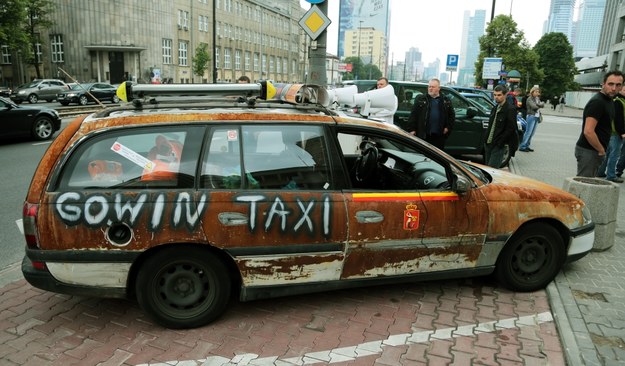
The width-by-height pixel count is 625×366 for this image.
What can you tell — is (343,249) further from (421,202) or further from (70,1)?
(70,1)

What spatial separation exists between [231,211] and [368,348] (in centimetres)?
138

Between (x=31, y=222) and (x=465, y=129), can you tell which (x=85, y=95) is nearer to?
(x=465, y=129)

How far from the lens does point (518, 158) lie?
12.2m

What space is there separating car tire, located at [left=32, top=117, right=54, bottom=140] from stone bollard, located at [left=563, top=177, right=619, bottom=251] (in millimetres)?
13629

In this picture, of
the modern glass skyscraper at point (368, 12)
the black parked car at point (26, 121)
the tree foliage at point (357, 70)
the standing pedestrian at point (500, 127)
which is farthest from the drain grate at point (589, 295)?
the tree foliage at point (357, 70)

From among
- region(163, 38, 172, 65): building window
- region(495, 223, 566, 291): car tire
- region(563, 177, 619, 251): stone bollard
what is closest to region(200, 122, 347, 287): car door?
region(495, 223, 566, 291): car tire

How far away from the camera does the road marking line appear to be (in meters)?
3.19

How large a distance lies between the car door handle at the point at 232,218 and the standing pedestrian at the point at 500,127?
5.01 metres

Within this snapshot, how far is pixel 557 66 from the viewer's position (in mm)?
69438

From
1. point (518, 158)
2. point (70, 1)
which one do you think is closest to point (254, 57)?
point (70, 1)

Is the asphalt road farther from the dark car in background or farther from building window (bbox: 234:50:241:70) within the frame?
building window (bbox: 234:50:241:70)

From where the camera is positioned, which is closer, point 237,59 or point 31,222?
point 31,222

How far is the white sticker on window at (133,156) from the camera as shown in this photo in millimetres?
3410

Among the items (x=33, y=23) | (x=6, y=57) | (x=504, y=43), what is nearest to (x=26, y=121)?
(x=33, y=23)
